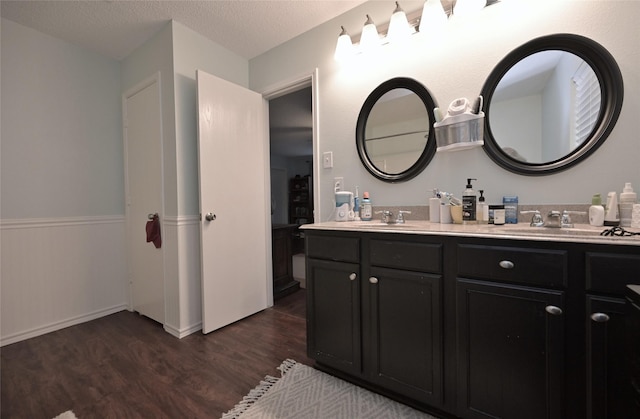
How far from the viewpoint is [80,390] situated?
1.53 metres

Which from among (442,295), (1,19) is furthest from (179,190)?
(442,295)

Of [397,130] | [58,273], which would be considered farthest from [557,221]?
[58,273]

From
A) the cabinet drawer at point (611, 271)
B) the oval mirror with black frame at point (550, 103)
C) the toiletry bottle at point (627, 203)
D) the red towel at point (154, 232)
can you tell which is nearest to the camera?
the cabinet drawer at point (611, 271)

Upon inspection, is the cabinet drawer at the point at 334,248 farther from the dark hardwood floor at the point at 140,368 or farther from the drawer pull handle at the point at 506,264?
the dark hardwood floor at the point at 140,368

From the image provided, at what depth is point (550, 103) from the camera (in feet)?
4.61

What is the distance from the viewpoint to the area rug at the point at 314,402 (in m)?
1.31

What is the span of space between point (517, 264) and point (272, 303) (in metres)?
2.30

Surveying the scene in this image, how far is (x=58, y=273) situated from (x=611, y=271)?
11.9 feet

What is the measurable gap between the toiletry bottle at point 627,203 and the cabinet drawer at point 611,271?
0.45m

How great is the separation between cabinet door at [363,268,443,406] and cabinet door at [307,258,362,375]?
0.08 m

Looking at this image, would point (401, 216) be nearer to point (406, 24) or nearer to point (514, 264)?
point (514, 264)

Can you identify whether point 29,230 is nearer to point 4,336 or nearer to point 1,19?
point 4,336

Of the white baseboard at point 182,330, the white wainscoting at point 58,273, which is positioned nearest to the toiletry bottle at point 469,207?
the white baseboard at point 182,330

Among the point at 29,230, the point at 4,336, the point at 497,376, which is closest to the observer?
the point at 497,376
